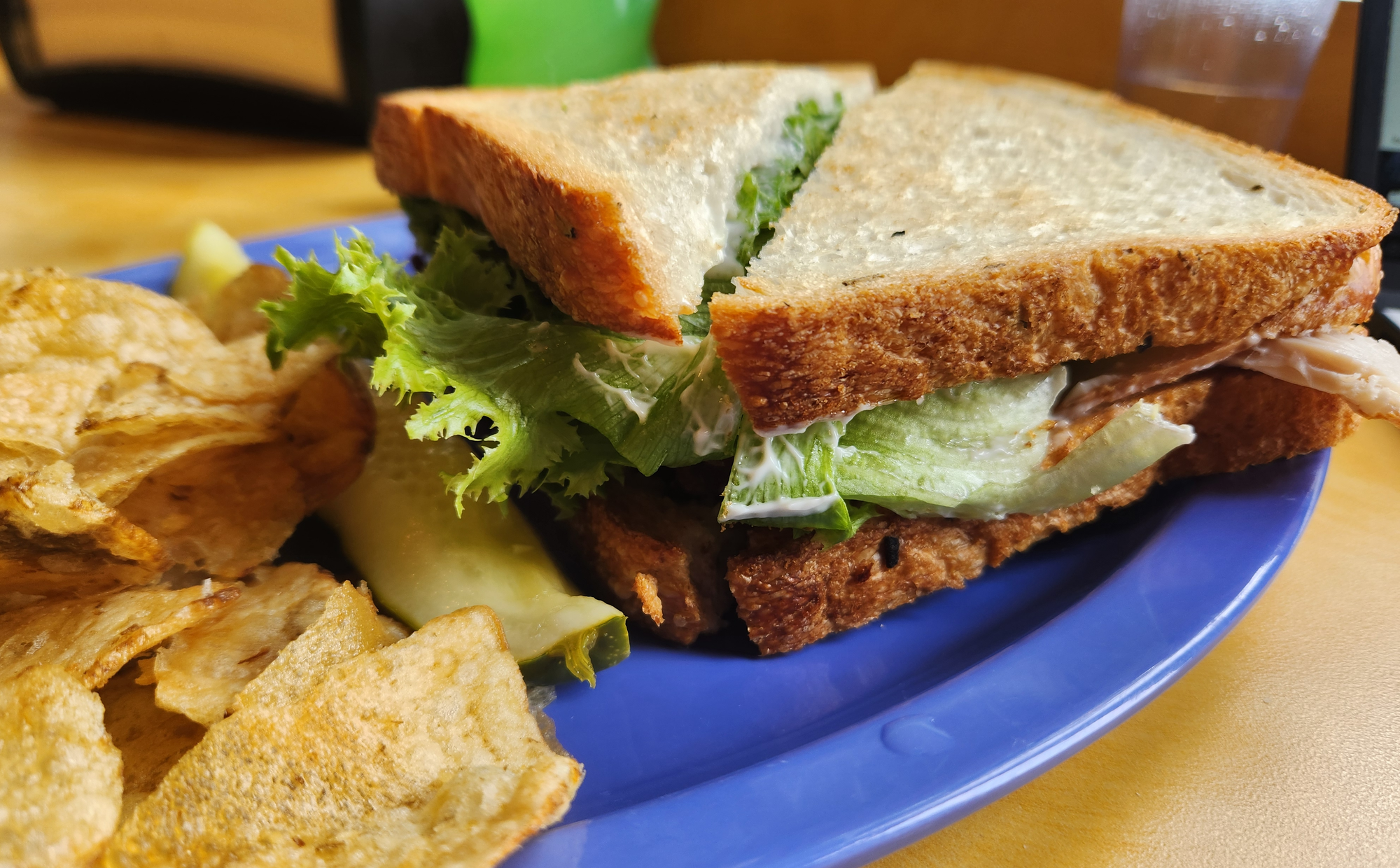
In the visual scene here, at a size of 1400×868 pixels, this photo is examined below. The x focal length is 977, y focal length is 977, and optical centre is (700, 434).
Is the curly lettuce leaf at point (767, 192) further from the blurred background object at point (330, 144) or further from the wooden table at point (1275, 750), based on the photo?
the blurred background object at point (330, 144)

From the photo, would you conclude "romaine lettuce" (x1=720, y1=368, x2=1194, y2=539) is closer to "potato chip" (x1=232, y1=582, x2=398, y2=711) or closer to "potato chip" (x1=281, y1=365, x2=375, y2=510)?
"potato chip" (x1=232, y1=582, x2=398, y2=711)

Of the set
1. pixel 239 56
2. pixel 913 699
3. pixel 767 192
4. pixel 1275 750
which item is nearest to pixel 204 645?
pixel 913 699

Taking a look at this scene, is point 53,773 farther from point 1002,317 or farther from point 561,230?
point 1002,317

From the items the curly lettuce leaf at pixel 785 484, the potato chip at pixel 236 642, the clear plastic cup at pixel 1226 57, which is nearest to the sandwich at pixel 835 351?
the curly lettuce leaf at pixel 785 484

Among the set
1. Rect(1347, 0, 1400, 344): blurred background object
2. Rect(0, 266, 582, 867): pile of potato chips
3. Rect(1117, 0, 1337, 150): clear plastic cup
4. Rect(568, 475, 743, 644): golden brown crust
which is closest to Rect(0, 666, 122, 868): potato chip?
Rect(0, 266, 582, 867): pile of potato chips

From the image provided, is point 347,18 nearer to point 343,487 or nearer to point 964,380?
point 343,487
